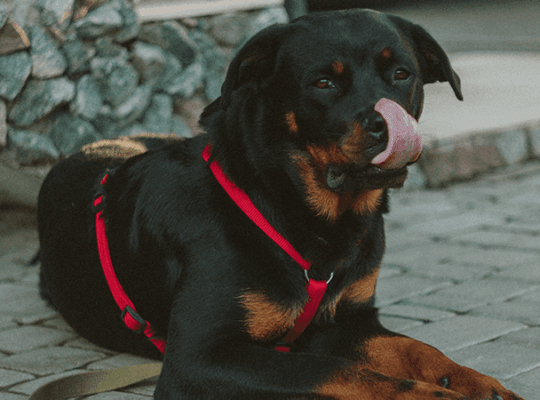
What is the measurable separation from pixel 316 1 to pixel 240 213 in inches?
344

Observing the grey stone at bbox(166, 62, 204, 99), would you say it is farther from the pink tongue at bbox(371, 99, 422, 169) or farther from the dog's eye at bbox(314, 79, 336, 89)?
the pink tongue at bbox(371, 99, 422, 169)

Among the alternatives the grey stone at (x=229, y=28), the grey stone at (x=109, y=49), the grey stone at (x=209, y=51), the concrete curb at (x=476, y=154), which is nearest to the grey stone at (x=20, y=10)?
the grey stone at (x=109, y=49)

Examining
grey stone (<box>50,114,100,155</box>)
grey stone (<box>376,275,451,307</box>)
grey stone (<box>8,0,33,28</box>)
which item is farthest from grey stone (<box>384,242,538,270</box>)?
grey stone (<box>8,0,33,28</box>)

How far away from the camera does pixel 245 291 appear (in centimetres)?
217

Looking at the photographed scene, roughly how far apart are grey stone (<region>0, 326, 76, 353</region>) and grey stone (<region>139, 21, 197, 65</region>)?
2412 mm

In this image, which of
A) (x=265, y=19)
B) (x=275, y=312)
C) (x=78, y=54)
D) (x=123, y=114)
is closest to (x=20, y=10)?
(x=78, y=54)

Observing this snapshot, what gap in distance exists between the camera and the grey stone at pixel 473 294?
3.16m

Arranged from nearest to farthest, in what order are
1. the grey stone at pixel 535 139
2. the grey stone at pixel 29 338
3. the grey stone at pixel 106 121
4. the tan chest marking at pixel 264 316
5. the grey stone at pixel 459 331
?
the tan chest marking at pixel 264 316
the grey stone at pixel 459 331
the grey stone at pixel 29 338
the grey stone at pixel 106 121
the grey stone at pixel 535 139

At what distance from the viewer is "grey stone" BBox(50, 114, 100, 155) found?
4453mm

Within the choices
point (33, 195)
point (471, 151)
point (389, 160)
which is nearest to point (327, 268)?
point (389, 160)

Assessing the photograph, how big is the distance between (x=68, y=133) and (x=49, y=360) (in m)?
2.13

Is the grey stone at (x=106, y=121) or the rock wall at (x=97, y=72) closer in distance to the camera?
the rock wall at (x=97, y=72)

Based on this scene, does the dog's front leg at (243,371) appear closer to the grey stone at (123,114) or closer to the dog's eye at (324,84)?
the dog's eye at (324,84)

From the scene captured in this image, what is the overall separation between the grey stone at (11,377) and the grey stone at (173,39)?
281 cm
